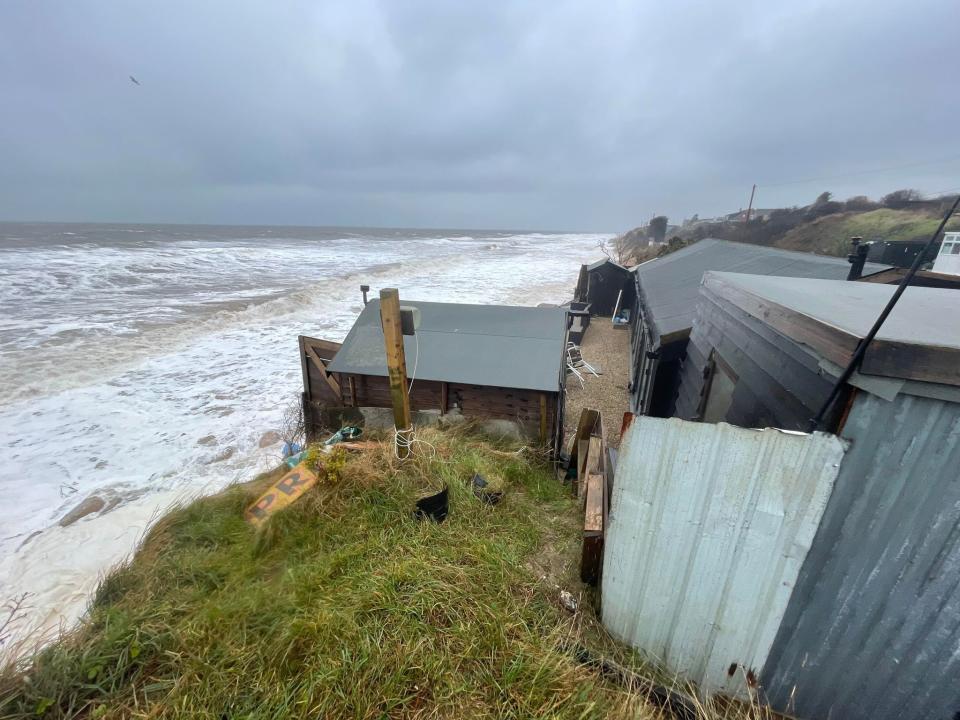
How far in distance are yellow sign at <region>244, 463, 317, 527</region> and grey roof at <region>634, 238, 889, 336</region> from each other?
5685mm

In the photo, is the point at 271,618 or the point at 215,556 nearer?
the point at 271,618

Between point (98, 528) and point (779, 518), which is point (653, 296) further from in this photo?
point (98, 528)

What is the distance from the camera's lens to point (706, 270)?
35.2ft

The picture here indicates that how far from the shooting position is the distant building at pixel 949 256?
17.0 metres

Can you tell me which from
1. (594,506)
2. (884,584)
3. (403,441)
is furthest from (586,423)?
(884,584)

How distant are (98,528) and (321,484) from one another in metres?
5.07

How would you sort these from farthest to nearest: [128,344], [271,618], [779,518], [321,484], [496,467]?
[128,344] → [496,467] → [321,484] → [271,618] → [779,518]

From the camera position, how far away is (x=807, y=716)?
2496mm

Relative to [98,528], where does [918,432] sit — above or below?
above

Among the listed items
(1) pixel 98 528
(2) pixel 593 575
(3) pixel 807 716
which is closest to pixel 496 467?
(2) pixel 593 575

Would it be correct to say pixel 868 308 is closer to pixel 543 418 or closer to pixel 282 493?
pixel 543 418

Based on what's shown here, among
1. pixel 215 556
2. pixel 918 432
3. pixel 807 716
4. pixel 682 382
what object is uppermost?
pixel 918 432

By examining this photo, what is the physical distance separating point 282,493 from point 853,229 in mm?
42787

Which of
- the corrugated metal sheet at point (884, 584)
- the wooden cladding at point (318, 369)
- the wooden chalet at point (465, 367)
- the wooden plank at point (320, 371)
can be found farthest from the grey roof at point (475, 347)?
the corrugated metal sheet at point (884, 584)
